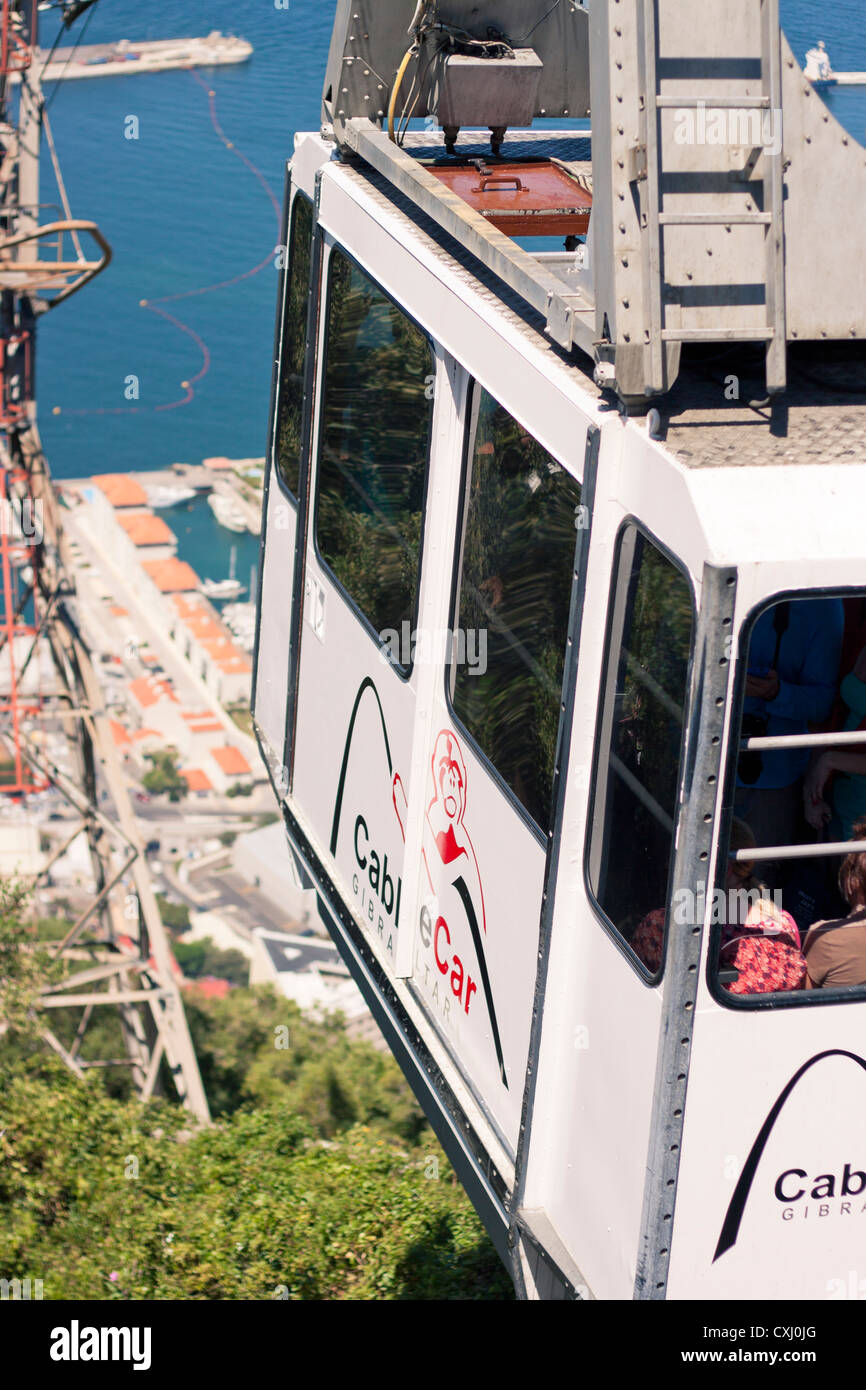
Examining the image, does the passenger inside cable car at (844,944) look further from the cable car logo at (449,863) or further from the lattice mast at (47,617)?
the lattice mast at (47,617)

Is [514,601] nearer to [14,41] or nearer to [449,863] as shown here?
[449,863]

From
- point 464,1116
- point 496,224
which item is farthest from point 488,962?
point 496,224

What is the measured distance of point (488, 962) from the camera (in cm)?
433

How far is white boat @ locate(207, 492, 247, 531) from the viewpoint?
87875mm

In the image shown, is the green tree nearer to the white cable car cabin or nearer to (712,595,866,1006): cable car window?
the white cable car cabin

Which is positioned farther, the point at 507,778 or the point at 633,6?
the point at 507,778

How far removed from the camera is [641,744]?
3426 millimetres

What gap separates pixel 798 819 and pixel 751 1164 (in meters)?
0.78

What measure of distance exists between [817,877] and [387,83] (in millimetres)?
3350

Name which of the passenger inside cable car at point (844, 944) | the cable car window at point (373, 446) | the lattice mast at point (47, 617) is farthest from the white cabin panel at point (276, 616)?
the lattice mast at point (47, 617)

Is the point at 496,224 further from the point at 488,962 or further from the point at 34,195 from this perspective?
the point at 34,195

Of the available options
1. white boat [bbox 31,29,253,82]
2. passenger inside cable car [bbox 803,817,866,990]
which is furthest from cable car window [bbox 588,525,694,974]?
white boat [bbox 31,29,253,82]

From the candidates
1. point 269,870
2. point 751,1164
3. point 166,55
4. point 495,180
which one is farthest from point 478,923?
point 269,870

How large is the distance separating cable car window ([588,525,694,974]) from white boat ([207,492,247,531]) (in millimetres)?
85354
